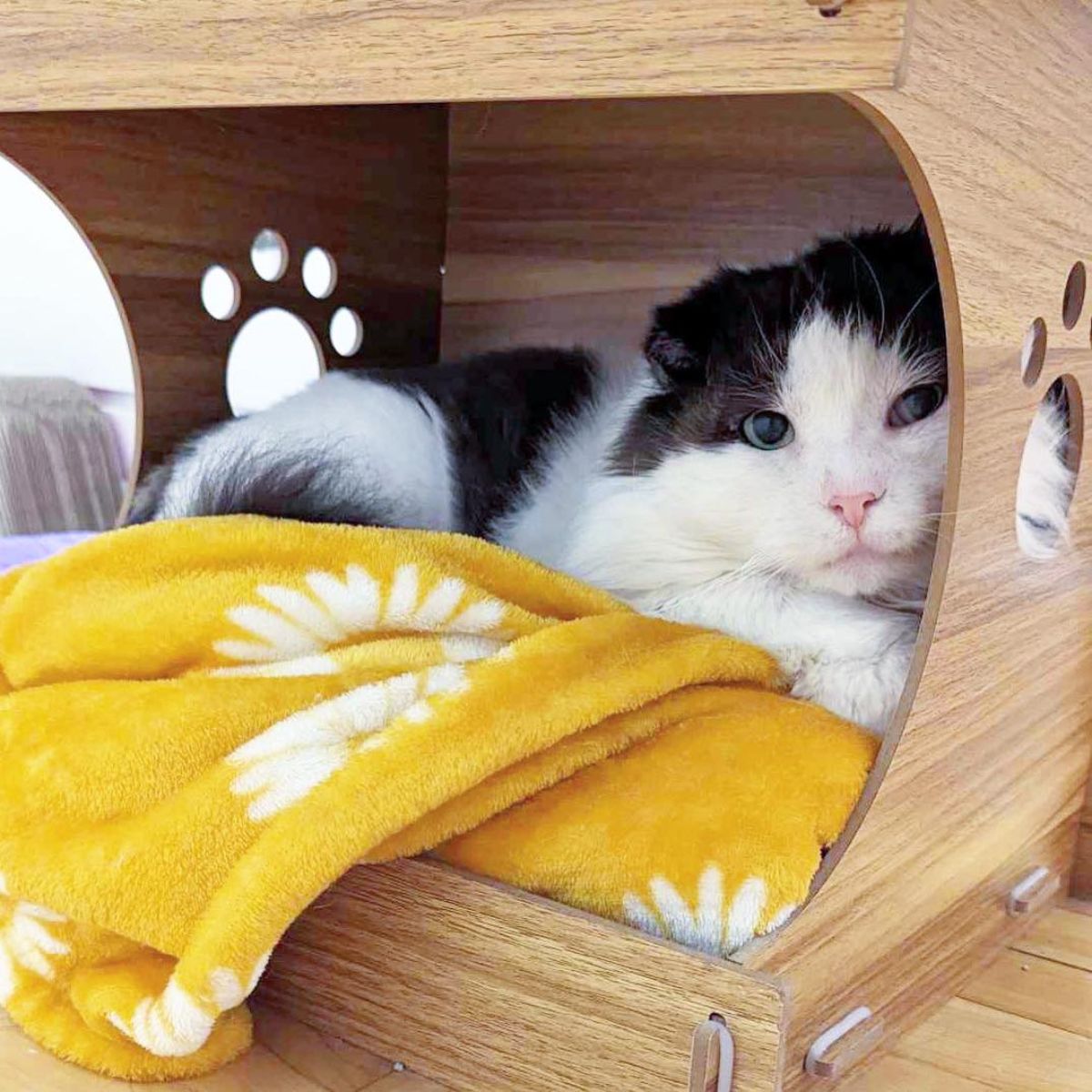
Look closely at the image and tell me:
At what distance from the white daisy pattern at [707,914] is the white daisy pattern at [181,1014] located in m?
0.24

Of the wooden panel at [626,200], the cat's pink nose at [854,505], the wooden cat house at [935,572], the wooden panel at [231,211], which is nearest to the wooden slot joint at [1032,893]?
the wooden cat house at [935,572]

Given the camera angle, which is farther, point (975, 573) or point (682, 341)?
point (682, 341)

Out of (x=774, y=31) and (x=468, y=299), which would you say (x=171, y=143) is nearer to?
(x=468, y=299)

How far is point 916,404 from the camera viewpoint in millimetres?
1053

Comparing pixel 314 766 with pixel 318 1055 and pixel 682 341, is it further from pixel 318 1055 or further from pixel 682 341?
pixel 682 341

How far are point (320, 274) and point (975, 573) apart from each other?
1089mm

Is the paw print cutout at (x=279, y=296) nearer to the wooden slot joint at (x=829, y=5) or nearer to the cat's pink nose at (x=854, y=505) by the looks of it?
the cat's pink nose at (x=854, y=505)

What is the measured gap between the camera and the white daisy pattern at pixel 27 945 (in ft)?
3.15

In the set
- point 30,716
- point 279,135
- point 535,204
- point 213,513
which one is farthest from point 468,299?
point 30,716

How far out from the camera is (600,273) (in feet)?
5.57

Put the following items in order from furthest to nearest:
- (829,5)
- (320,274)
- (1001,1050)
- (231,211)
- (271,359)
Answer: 1. (271,359)
2. (320,274)
3. (231,211)
4. (1001,1050)
5. (829,5)

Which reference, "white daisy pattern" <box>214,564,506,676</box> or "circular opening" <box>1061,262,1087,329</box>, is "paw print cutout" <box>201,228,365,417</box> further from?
"circular opening" <box>1061,262,1087,329</box>

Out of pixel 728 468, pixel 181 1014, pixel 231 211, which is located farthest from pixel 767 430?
pixel 231 211

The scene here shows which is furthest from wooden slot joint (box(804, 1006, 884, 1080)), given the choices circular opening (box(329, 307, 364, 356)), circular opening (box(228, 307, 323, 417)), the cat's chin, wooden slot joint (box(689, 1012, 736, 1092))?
circular opening (box(228, 307, 323, 417))
